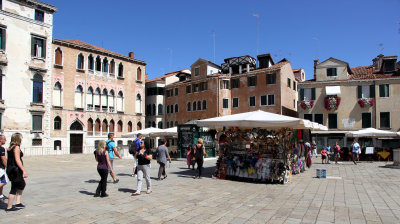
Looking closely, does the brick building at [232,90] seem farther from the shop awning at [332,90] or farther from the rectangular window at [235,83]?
the shop awning at [332,90]

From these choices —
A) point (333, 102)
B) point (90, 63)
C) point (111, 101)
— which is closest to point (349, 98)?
point (333, 102)

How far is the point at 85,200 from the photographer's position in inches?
313

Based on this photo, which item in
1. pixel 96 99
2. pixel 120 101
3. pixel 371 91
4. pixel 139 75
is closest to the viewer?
pixel 371 91

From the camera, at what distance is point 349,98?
35719 millimetres

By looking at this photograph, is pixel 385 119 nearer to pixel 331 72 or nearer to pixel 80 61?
pixel 331 72

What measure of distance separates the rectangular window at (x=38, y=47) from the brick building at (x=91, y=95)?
1.58 meters

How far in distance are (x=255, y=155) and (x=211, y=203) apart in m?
4.73

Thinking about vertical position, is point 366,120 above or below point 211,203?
above

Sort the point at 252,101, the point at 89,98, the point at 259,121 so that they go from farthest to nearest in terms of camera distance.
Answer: the point at 252,101, the point at 89,98, the point at 259,121

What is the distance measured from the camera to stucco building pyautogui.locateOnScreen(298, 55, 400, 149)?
112 feet

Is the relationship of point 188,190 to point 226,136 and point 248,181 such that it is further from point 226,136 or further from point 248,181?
point 226,136

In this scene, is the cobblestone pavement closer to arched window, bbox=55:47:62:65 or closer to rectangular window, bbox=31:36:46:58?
rectangular window, bbox=31:36:46:58

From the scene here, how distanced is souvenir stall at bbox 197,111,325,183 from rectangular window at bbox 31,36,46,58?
90.0 feet

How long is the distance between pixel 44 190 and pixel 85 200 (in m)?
2.22
